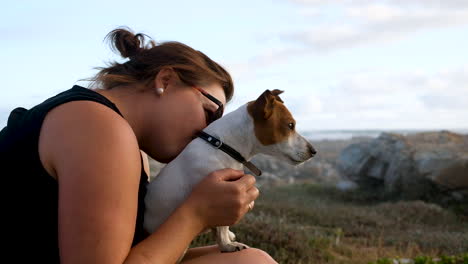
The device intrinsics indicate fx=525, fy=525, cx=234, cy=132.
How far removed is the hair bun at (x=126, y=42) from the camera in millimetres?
2650

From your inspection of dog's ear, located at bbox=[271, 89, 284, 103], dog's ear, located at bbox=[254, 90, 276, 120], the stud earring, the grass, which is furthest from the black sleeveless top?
the grass

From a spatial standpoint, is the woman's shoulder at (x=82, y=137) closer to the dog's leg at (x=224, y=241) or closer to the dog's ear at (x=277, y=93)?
the dog's leg at (x=224, y=241)

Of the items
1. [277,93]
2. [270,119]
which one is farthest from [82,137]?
[277,93]

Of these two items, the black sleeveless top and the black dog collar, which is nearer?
the black sleeveless top

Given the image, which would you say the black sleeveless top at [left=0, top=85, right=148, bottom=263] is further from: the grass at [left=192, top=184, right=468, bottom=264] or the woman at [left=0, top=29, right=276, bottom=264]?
the grass at [left=192, top=184, right=468, bottom=264]

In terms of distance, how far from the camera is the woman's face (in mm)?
2318

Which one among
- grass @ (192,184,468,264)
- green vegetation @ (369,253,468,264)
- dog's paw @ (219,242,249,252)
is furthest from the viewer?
grass @ (192,184,468,264)

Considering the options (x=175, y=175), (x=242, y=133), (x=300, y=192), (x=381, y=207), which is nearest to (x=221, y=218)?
(x=175, y=175)

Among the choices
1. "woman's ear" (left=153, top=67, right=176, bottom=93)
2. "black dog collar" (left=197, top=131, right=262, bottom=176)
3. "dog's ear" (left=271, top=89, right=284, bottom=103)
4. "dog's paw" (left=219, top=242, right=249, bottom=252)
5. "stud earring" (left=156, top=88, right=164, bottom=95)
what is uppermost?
"woman's ear" (left=153, top=67, right=176, bottom=93)

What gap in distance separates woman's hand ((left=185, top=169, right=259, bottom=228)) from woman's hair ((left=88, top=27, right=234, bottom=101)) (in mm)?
534

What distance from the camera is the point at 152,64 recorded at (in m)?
2.43

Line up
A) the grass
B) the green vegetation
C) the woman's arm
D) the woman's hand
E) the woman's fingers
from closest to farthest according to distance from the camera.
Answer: the woman's arm, the woman's hand, the woman's fingers, the green vegetation, the grass

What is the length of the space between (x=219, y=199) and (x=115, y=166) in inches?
19.1

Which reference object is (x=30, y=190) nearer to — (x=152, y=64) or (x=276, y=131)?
(x=152, y=64)
